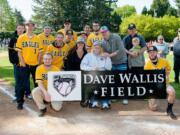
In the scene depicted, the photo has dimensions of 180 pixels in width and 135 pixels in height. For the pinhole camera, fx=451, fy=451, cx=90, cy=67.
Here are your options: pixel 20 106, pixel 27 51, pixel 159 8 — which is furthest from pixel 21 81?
pixel 159 8

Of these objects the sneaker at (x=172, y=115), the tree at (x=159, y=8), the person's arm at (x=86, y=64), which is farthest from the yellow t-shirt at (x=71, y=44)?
the tree at (x=159, y=8)

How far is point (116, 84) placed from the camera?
9.53m

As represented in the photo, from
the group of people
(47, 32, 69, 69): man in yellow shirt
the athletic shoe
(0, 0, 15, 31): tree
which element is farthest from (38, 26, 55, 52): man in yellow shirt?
(0, 0, 15, 31): tree

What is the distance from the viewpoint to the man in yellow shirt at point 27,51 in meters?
9.95

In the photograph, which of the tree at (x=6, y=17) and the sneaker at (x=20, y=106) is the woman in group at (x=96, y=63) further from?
the tree at (x=6, y=17)

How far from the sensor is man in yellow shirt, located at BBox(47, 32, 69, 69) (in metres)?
10.2

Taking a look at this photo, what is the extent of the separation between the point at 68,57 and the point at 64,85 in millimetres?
949

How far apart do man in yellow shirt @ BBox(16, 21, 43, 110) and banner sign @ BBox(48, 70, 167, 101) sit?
41.3 inches

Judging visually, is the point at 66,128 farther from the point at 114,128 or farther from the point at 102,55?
the point at 102,55

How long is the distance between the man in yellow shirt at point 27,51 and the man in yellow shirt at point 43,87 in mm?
651

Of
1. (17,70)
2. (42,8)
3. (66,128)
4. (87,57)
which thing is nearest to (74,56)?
(87,57)

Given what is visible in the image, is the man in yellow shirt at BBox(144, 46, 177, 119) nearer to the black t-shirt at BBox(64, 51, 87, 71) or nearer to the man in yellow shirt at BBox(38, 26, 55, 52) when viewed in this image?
the black t-shirt at BBox(64, 51, 87, 71)

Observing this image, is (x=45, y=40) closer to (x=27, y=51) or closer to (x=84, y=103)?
(x=27, y=51)

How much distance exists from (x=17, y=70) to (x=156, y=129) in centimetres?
366
